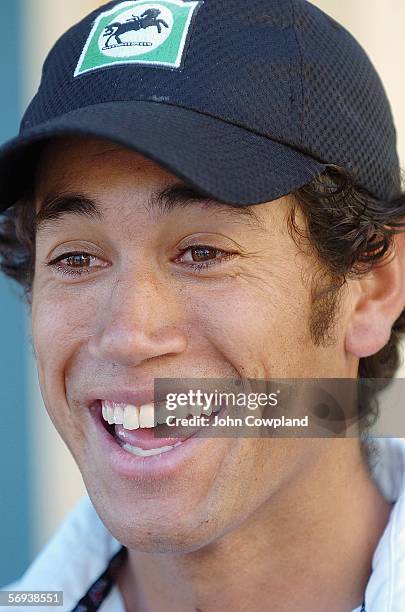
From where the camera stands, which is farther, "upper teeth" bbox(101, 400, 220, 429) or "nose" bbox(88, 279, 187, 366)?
"upper teeth" bbox(101, 400, 220, 429)

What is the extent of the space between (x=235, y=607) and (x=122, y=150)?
2.84 feet

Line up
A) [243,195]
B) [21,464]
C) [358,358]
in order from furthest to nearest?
1. [21,464]
2. [358,358]
3. [243,195]

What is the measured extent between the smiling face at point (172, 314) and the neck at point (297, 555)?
0.33ft

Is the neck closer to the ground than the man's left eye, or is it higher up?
closer to the ground

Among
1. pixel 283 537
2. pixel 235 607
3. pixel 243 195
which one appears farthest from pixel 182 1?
pixel 235 607

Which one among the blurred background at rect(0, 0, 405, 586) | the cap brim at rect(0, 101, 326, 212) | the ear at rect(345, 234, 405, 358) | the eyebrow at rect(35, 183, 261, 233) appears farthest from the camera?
the blurred background at rect(0, 0, 405, 586)

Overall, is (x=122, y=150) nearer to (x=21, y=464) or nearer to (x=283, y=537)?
(x=283, y=537)

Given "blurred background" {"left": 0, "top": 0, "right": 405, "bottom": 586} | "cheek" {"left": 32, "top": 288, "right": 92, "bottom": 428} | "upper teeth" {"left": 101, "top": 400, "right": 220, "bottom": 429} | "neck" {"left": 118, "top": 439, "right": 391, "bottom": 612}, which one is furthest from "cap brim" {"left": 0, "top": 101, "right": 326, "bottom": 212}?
"blurred background" {"left": 0, "top": 0, "right": 405, "bottom": 586}

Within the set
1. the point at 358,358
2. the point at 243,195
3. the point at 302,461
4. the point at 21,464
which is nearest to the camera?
the point at 243,195

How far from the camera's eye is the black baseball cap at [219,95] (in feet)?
4.45

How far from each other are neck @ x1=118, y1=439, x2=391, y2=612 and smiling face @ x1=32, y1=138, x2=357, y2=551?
10cm

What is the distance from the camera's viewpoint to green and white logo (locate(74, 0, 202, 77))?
4.72 ft

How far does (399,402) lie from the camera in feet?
6.74

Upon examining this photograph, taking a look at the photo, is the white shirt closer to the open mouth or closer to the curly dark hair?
the curly dark hair
